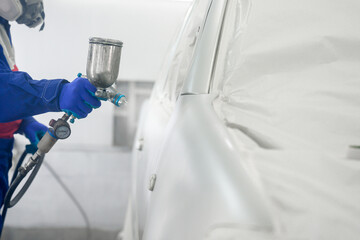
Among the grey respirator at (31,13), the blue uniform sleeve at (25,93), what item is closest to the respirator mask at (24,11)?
the grey respirator at (31,13)

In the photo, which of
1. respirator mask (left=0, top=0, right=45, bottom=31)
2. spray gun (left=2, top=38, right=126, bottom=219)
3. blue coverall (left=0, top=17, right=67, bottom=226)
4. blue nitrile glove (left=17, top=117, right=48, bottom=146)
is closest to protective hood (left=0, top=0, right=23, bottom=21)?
respirator mask (left=0, top=0, right=45, bottom=31)

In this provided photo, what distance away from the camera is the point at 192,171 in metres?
0.68

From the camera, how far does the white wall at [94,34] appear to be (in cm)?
103

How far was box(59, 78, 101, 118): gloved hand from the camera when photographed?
35.7 inches

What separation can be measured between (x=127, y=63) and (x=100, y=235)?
5.94 ft

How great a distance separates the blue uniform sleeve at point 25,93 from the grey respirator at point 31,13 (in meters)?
0.14

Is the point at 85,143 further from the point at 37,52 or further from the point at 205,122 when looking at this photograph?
the point at 205,122

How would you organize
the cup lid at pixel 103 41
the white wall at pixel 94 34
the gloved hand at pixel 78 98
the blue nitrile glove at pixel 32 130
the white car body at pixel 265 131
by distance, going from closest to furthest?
the white car body at pixel 265 131, the cup lid at pixel 103 41, the gloved hand at pixel 78 98, the white wall at pixel 94 34, the blue nitrile glove at pixel 32 130

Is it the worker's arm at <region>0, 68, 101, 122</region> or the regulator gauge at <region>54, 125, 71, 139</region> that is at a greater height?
the worker's arm at <region>0, 68, 101, 122</region>

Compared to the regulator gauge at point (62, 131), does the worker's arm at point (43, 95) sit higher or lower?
higher

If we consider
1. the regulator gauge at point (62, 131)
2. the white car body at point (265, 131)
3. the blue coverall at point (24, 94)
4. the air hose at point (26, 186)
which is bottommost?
the air hose at point (26, 186)

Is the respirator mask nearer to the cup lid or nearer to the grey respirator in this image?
the grey respirator

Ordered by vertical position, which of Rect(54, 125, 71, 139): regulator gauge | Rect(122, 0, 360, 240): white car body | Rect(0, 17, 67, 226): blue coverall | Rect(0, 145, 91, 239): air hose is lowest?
Rect(0, 145, 91, 239): air hose

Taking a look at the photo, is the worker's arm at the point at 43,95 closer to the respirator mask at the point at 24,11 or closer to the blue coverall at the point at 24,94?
the blue coverall at the point at 24,94
